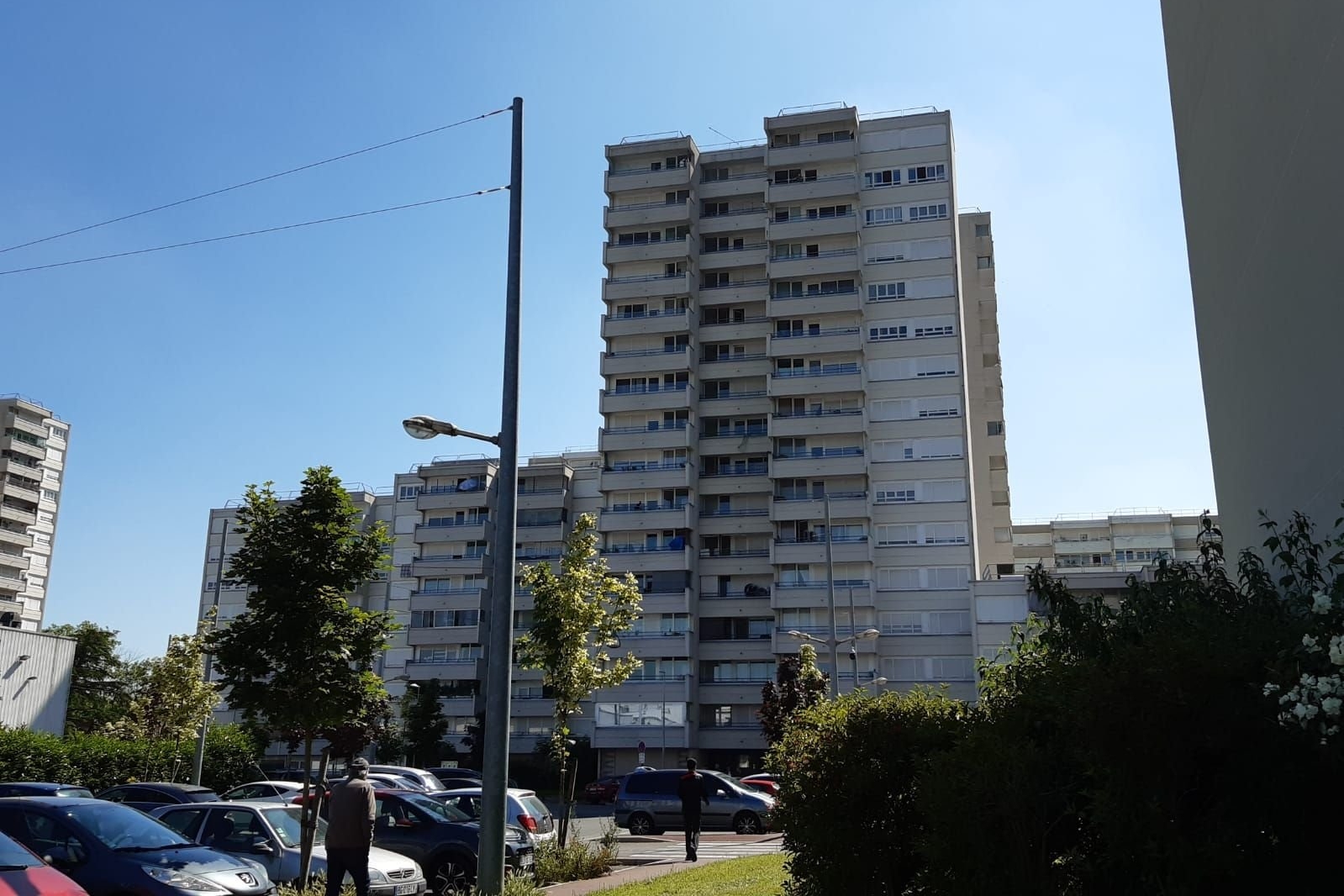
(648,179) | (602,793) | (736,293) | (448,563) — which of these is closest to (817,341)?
(736,293)

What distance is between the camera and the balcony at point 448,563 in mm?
79312

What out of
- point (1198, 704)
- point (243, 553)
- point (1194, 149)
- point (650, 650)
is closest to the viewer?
point (1198, 704)

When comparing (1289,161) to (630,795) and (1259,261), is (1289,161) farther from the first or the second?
(630,795)

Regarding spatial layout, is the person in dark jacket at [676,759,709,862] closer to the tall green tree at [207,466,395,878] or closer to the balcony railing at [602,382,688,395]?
the tall green tree at [207,466,395,878]

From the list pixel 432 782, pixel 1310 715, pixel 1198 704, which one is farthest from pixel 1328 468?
pixel 432 782

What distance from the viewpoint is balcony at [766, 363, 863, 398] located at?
67.9 metres

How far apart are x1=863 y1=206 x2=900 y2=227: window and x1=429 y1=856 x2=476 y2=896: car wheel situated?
195ft

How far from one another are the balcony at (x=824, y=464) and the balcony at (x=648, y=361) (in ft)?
31.9

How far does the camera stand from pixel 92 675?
78.2m

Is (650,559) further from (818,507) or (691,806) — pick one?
(691,806)

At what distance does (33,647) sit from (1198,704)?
39.6m

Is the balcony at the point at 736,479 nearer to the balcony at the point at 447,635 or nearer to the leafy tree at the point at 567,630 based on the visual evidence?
the balcony at the point at 447,635

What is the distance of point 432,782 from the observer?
33.6 meters

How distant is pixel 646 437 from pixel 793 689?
32.8 metres
